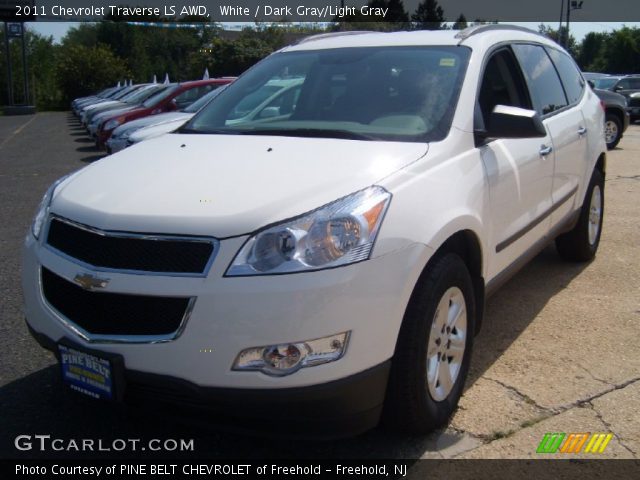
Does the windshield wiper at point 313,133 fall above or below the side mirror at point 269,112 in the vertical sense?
below

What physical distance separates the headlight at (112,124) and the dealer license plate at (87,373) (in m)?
11.7

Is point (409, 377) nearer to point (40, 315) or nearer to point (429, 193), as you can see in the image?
point (429, 193)

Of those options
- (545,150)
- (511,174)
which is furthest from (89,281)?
(545,150)

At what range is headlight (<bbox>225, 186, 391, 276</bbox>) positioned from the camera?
243cm

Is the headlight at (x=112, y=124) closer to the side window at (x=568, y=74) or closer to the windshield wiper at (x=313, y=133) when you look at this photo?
the side window at (x=568, y=74)

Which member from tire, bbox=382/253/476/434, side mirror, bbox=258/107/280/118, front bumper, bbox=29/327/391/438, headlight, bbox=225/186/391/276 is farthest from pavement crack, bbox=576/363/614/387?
side mirror, bbox=258/107/280/118

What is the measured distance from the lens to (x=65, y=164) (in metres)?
13.0

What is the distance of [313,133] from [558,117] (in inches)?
80.9

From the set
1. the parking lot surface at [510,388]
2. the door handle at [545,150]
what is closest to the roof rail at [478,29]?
the door handle at [545,150]

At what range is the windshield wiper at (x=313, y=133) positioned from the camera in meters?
3.32

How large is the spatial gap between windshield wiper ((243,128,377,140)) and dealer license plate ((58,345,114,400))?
1.49m

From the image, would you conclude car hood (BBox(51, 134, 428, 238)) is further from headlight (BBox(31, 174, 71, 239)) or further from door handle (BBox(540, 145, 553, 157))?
door handle (BBox(540, 145, 553, 157))

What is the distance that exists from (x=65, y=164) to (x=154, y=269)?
11.5 m

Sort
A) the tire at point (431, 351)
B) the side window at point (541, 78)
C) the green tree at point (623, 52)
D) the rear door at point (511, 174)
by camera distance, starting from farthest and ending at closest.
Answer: the green tree at point (623, 52) → the side window at point (541, 78) → the rear door at point (511, 174) → the tire at point (431, 351)
